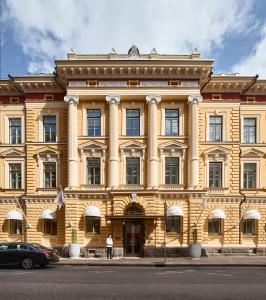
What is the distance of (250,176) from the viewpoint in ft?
92.4

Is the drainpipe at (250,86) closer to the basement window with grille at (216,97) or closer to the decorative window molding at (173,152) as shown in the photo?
the basement window with grille at (216,97)

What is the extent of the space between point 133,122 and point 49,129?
6.80 m

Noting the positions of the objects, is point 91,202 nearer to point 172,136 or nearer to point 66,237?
point 66,237

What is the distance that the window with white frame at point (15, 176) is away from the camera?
92.2 feet

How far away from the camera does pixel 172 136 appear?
2700cm

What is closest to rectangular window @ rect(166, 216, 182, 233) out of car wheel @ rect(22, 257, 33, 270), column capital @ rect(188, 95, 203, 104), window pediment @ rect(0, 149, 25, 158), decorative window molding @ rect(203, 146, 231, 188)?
decorative window molding @ rect(203, 146, 231, 188)

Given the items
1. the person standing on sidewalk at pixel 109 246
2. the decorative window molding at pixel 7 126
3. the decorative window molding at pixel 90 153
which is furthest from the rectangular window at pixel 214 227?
the decorative window molding at pixel 7 126

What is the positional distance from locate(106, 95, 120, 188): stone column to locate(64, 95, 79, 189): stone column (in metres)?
2.59

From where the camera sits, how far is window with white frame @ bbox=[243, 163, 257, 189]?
2808 centimetres

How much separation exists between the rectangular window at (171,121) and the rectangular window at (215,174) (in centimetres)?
399

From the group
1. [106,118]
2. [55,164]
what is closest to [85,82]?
[106,118]

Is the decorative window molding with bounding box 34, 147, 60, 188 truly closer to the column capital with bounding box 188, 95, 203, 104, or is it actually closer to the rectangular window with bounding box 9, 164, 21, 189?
the rectangular window with bounding box 9, 164, 21, 189

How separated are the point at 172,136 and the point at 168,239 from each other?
7.84 meters

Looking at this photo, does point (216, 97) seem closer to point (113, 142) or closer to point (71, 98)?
point (113, 142)
